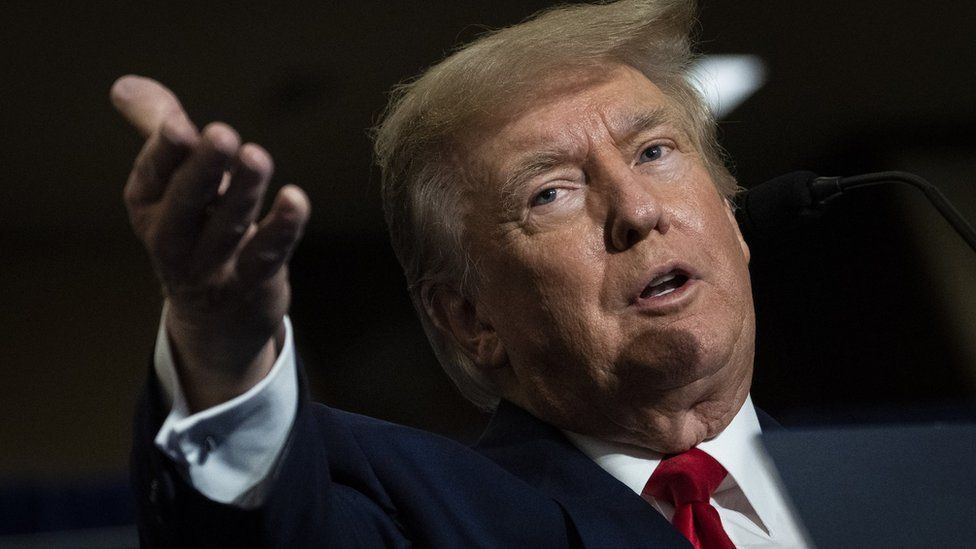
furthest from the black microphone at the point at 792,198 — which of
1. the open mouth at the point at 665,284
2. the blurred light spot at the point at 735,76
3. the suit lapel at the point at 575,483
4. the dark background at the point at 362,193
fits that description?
the blurred light spot at the point at 735,76

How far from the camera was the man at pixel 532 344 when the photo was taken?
0.93 m

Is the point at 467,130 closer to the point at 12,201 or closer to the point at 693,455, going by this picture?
the point at 693,455

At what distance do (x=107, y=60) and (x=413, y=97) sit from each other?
2417mm

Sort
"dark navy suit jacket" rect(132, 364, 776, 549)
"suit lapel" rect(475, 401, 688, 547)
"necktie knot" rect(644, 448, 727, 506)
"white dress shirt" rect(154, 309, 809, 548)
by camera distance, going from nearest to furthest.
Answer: "white dress shirt" rect(154, 309, 809, 548) < "dark navy suit jacket" rect(132, 364, 776, 549) < "suit lapel" rect(475, 401, 688, 547) < "necktie knot" rect(644, 448, 727, 506)

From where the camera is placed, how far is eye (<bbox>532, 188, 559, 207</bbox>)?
156 centimetres

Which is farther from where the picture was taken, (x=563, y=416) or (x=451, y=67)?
(x=451, y=67)

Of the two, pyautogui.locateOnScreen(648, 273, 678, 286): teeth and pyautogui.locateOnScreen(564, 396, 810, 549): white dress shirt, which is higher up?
pyautogui.locateOnScreen(648, 273, 678, 286): teeth

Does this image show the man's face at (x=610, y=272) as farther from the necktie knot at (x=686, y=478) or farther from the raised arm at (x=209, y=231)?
the raised arm at (x=209, y=231)

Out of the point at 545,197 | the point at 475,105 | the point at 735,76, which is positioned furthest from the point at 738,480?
the point at 735,76

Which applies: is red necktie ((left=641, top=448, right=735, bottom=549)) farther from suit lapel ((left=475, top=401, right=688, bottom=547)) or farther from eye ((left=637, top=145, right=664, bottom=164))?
eye ((left=637, top=145, right=664, bottom=164))

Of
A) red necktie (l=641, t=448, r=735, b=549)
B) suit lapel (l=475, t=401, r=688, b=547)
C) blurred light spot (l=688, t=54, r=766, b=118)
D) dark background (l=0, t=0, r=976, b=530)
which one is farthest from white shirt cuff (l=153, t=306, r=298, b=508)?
blurred light spot (l=688, t=54, r=766, b=118)

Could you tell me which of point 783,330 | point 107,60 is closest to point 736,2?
point 783,330

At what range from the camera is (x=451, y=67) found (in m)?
1.72

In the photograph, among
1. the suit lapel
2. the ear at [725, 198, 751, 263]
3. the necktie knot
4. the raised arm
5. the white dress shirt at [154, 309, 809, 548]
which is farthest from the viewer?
the ear at [725, 198, 751, 263]
